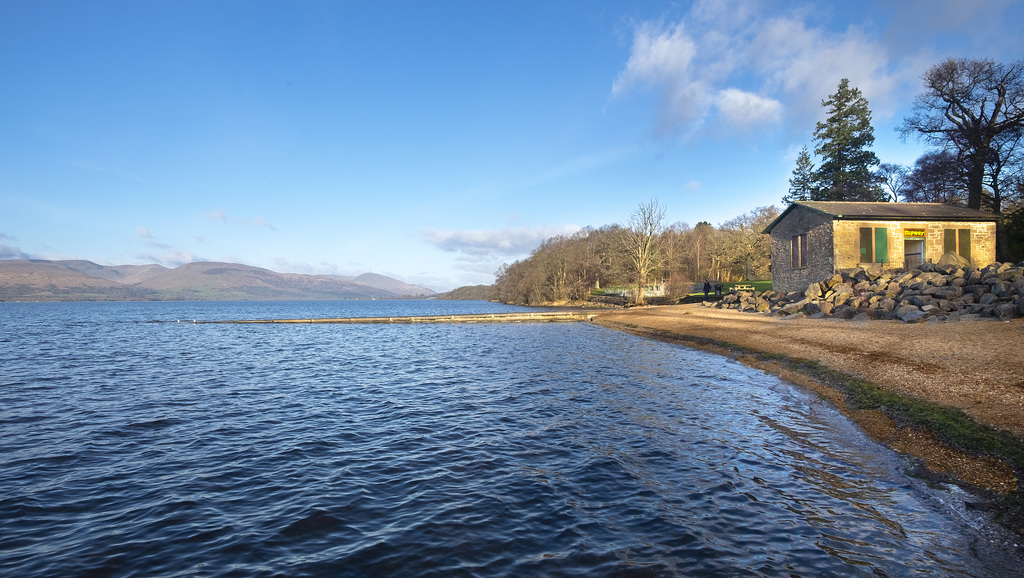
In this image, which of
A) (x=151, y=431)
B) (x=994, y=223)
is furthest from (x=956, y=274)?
(x=151, y=431)

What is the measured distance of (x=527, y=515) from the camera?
20.2 feet

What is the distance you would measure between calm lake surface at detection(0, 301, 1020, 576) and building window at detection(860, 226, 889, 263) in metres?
20.0

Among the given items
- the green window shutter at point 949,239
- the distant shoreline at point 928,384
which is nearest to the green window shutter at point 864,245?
the green window shutter at point 949,239

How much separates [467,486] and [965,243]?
35687mm

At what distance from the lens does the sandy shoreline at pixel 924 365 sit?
753 centimetres

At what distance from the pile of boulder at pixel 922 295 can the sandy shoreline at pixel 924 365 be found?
107 cm

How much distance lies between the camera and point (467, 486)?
23.3 feet

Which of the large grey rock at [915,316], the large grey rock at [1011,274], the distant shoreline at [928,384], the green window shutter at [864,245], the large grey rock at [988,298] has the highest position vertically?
the green window shutter at [864,245]

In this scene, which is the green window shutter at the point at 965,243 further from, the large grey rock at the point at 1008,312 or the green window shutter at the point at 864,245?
the large grey rock at the point at 1008,312

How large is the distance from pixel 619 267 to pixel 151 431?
71212 mm

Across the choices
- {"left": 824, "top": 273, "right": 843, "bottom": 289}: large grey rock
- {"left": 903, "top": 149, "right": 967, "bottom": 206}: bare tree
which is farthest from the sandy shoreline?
{"left": 903, "top": 149, "right": 967, "bottom": 206}: bare tree

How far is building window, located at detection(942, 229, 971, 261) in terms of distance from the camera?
28989mm

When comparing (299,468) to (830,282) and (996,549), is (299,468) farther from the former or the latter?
(830,282)

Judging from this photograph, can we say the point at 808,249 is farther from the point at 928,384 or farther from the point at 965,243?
the point at 928,384
